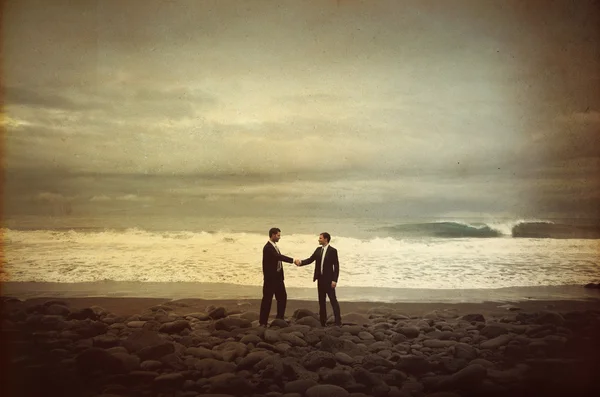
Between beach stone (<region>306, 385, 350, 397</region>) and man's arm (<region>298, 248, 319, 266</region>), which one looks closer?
beach stone (<region>306, 385, 350, 397</region>)

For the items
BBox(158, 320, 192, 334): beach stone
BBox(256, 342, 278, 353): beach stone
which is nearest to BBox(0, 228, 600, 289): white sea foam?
BBox(158, 320, 192, 334): beach stone

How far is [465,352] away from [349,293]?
4.18ft

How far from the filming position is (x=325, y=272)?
18.7ft

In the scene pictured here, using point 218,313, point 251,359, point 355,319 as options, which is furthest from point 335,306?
point 218,313

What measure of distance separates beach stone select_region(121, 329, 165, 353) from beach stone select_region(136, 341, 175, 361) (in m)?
0.04

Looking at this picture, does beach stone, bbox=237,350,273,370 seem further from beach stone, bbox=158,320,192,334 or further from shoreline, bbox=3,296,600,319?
beach stone, bbox=158,320,192,334

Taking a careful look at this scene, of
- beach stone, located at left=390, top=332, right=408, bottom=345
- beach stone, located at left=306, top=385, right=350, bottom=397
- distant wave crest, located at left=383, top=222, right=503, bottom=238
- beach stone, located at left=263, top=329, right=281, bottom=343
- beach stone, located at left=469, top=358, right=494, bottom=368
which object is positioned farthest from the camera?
distant wave crest, located at left=383, top=222, right=503, bottom=238

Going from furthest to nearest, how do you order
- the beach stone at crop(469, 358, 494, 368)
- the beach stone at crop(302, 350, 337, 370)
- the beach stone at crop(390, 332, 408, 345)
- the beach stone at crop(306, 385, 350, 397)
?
the beach stone at crop(390, 332, 408, 345), the beach stone at crop(469, 358, 494, 368), the beach stone at crop(302, 350, 337, 370), the beach stone at crop(306, 385, 350, 397)

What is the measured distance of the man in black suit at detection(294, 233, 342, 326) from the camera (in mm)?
5676

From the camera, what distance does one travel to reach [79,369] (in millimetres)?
5227

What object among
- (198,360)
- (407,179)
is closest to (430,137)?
(407,179)

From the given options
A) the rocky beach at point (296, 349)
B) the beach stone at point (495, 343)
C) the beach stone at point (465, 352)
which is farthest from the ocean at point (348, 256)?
the beach stone at point (465, 352)

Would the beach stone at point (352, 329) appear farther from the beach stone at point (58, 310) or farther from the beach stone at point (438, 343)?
the beach stone at point (58, 310)

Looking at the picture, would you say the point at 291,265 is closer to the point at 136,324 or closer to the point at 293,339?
the point at 293,339
